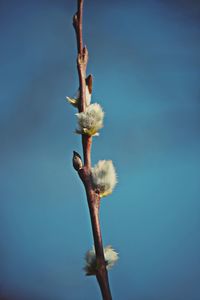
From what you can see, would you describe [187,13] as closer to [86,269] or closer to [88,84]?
[88,84]

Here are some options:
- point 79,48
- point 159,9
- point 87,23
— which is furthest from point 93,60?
point 79,48

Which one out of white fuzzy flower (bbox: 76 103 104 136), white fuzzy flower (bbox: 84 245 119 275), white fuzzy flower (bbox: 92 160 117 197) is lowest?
white fuzzy flower (bbox: 84 245 119 275)

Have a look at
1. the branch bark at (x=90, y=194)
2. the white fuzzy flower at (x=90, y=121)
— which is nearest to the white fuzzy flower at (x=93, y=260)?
the branch bark at (x=90, y=194)

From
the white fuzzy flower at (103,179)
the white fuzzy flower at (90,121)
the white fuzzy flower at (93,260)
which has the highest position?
the white fuzzy flower at (90,121)

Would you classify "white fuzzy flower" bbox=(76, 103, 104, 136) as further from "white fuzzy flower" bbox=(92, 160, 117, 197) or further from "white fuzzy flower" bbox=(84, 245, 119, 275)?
"white fuzzy flower" bbox=(84, 245, 119, 275)

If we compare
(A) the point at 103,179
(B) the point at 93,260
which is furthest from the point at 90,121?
(B) the point at 93,260

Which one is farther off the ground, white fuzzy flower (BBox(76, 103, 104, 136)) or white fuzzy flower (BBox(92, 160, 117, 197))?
white fuzzy flower (BBox(76, 103, 104, 136))

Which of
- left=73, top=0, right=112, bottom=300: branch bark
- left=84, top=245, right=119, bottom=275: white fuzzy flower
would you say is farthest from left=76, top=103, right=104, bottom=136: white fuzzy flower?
left=84, top=245, right=119, bottom=275: white fuzzy flower

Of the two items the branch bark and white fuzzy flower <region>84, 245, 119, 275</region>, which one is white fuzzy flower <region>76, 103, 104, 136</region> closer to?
the branch bark

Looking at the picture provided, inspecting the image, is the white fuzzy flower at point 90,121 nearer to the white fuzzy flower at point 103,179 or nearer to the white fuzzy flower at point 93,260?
the white fuzzy flower at point 103,179
